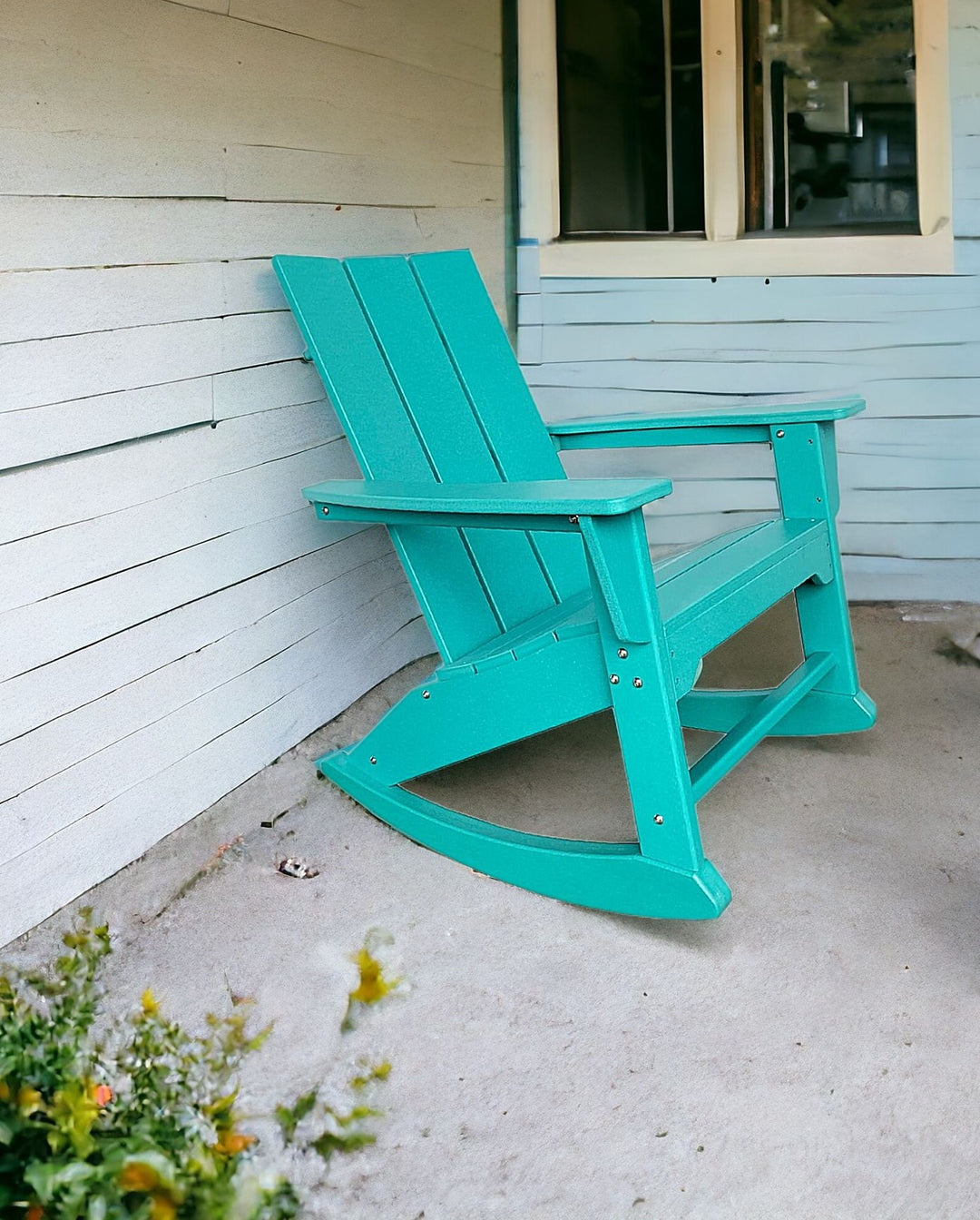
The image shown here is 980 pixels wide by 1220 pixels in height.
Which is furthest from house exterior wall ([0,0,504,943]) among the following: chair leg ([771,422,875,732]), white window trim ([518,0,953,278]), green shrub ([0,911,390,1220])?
chair leg ([771,422,875,732])

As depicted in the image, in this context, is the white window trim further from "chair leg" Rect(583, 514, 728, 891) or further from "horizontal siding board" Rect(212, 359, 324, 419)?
"chair leg" Rect(583, 514, 728, 891)

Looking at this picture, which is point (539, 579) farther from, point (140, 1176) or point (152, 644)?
point (140, 1176)

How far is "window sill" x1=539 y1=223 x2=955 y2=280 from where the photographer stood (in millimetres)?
2811

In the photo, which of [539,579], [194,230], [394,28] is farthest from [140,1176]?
[394,28]

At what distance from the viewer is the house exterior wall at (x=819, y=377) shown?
2859mm

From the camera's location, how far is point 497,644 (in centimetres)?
196

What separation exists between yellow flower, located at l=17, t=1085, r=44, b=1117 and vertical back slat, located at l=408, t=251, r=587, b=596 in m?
1.34

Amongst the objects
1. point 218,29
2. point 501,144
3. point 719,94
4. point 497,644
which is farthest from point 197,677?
point 719,94

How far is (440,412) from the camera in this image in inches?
88.2

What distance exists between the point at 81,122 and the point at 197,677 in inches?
33.1

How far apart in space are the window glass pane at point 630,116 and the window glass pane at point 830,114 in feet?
0.47

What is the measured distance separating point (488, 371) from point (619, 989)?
4.10 feet

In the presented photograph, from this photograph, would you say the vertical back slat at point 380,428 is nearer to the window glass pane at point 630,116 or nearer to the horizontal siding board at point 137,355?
the horizontal siding board at point 137,355

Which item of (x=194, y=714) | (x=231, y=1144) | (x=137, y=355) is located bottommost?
(x=231, y=1144)
